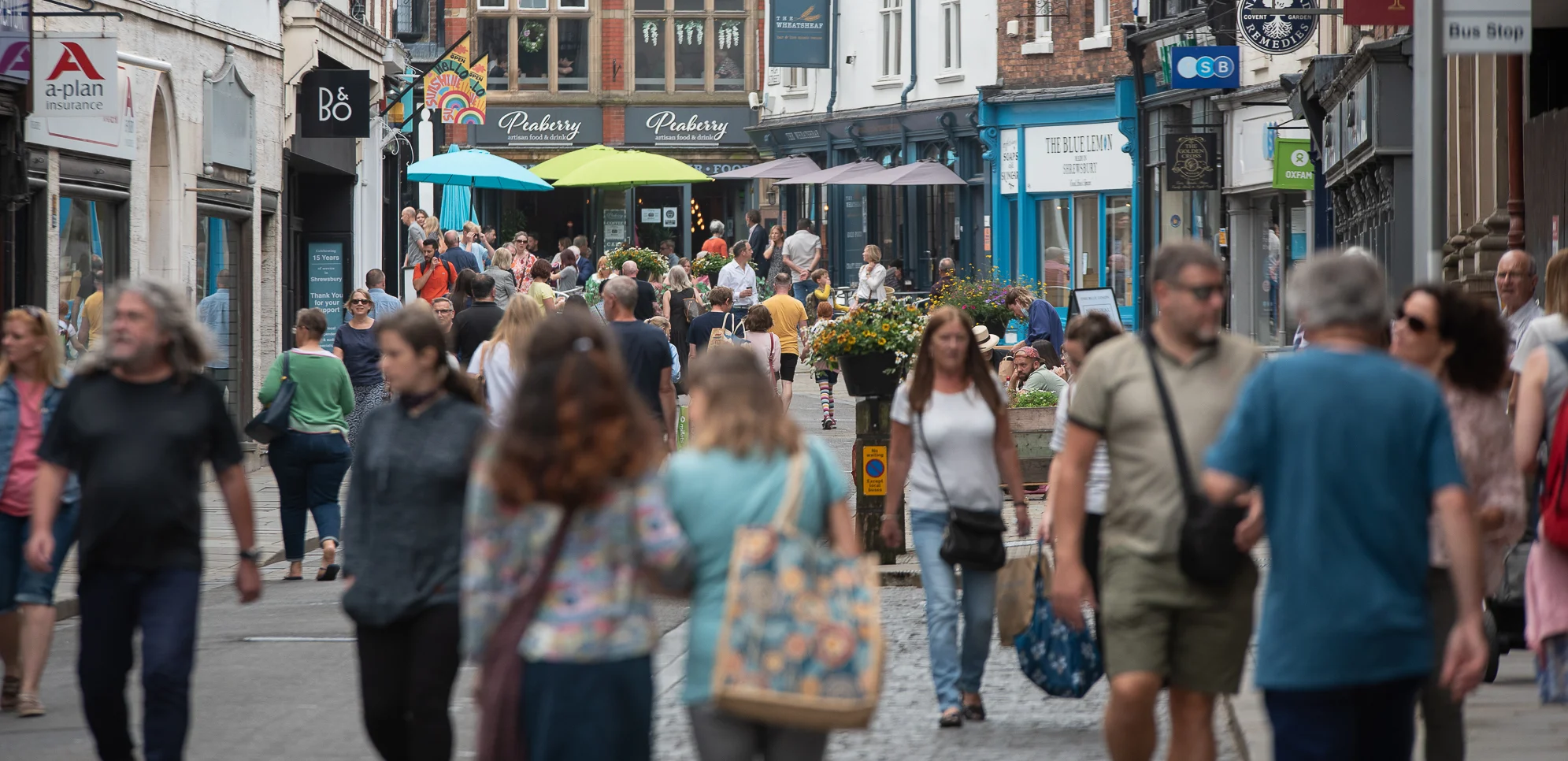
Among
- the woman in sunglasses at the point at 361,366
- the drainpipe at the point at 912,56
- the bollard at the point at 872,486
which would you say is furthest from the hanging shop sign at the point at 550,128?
the bollard at the point at 872,486

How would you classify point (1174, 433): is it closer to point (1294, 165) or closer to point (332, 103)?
point (332, 103)

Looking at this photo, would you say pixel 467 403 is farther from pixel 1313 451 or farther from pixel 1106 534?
pixel 1313 451

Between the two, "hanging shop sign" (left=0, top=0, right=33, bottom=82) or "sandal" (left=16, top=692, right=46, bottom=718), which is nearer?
"sandal" (left=16, top=692, right=46, bottom=718)

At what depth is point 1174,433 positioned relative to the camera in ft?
18.3

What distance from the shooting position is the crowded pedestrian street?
7.58 m

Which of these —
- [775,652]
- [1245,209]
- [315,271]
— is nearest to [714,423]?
[775,652]

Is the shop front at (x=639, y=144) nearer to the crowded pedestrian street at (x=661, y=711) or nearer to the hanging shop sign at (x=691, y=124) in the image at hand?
the hanging shop sign at (x=691, y=124)

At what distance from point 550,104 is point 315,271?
97.0ft

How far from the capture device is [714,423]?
484cm

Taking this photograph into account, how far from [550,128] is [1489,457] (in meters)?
49.3

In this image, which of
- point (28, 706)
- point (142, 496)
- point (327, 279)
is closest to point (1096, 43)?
point (327, 279)

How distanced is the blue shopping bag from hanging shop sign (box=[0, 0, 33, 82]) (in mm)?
9280

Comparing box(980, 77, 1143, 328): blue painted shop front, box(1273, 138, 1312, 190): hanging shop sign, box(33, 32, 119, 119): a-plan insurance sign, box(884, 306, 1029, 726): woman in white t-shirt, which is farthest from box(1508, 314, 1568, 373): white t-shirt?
box(980, 77, 1143, 328): blue painted shop front

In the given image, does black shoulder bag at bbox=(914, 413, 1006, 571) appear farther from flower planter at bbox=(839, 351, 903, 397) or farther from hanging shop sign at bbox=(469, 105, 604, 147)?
hanging shop sign at bbox=(469, 105, 604, 147)
